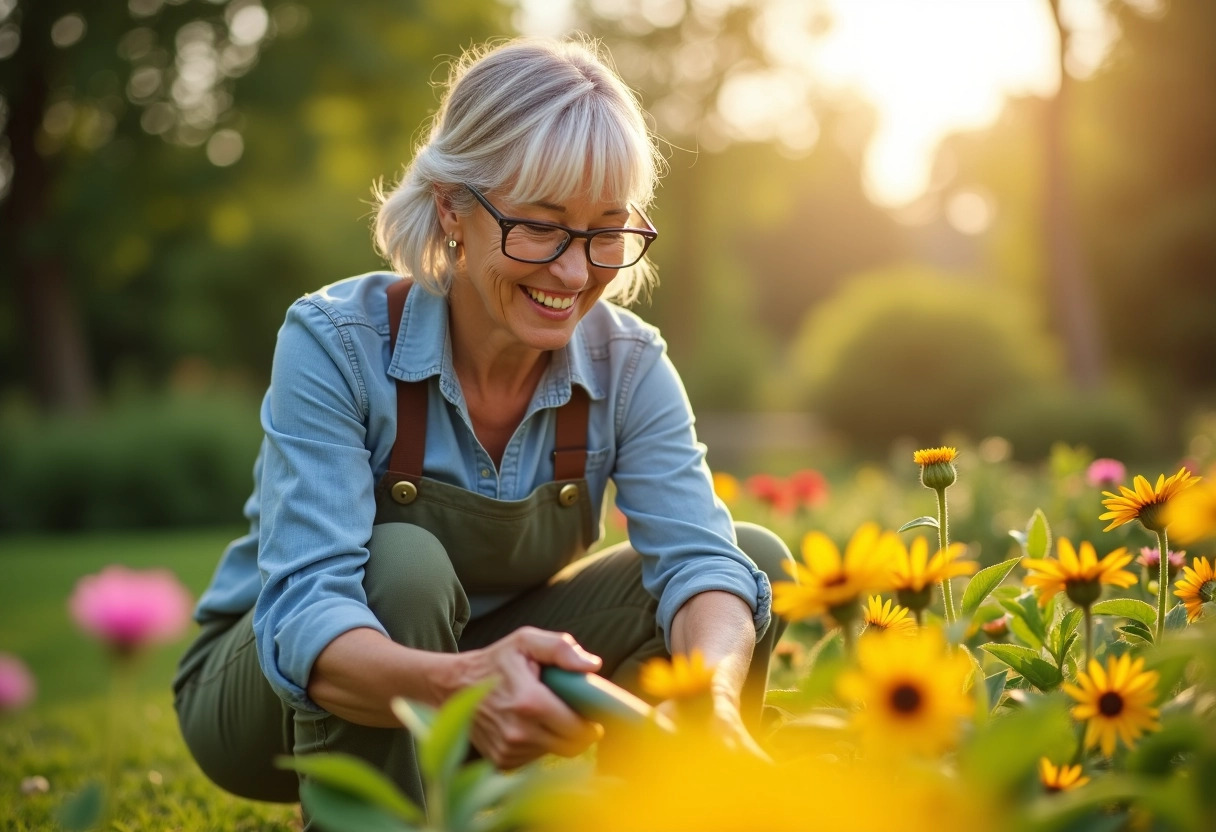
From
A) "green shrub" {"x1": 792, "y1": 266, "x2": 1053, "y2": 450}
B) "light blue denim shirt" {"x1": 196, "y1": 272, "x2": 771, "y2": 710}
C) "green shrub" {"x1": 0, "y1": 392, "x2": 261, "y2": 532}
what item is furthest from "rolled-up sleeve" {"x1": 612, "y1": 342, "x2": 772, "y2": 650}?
"green shrub" {"x1": 792, "y1": 266, "x2": 1053, "y2": 450}

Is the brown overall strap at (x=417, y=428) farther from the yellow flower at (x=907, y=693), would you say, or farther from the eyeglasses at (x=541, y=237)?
the yellow flower at (x=907, y=693)

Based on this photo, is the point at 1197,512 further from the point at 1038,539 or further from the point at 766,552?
the point at 766,552

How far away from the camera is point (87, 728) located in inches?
125

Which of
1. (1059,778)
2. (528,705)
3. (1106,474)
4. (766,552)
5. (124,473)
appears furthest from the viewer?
(124,473)

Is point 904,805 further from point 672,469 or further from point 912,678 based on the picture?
point 672,469

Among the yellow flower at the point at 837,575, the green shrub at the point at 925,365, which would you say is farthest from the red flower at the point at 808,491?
the green shrub at the point at 925,365

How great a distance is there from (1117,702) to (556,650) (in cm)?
61

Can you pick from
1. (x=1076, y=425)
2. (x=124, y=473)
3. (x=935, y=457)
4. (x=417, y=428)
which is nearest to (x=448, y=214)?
(x=417, y=428)

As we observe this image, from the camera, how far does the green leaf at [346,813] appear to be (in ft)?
3.16

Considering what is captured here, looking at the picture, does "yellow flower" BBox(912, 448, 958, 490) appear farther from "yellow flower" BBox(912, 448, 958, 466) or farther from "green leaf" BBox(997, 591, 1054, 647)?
"green leaf" BBox(997, 591, 1054, 647)

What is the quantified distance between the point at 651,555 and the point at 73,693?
11.3 feet

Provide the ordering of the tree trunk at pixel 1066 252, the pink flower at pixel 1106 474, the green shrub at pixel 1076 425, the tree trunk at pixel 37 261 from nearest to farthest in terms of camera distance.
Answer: the pink flower at pixel 1106 474 < the green shrub at pixel 1076 425 < the tree trunk at pixel 1066 252 < the tree trunk at pixel 37 261

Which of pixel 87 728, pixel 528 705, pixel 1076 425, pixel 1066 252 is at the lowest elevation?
pixel 1076 425

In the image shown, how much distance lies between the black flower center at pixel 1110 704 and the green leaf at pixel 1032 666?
28 cm
